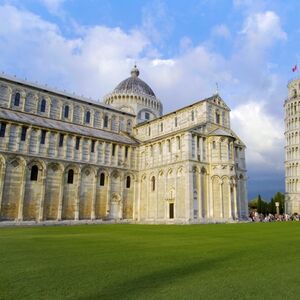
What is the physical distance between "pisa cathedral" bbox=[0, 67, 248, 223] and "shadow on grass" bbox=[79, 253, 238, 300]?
3037cm

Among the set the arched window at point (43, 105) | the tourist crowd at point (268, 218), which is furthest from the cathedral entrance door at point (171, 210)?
the arched window at point (43, 105)

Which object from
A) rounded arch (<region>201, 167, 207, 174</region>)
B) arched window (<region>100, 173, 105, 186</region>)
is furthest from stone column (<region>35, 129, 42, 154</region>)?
rounded arch (<region>201, 167, 207, 174</region>)

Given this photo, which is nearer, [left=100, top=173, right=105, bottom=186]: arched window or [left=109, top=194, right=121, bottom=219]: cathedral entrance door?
[left=100, top=173, right=105, bottom=186]: arched window

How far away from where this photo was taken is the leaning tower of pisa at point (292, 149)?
270ft

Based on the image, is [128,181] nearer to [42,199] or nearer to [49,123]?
[42,199]

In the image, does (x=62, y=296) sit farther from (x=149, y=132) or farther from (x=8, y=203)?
(x=149, y=132)

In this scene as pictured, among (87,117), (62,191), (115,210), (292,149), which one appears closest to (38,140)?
(62,191)

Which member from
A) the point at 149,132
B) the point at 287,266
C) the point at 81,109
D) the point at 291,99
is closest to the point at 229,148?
the point at 149,132

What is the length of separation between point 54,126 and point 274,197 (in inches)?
2994

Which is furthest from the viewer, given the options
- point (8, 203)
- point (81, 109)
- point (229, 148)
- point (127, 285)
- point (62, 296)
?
point (81, 109)

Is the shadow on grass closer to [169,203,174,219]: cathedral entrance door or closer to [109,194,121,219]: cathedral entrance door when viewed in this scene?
[169,203,174,219]: cathedral entrance door

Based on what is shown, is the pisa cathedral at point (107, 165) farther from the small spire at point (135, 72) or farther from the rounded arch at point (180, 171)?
the small spire at point (135, 72)

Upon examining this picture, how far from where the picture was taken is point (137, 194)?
4684cm

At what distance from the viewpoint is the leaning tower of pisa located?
82.4 meters
